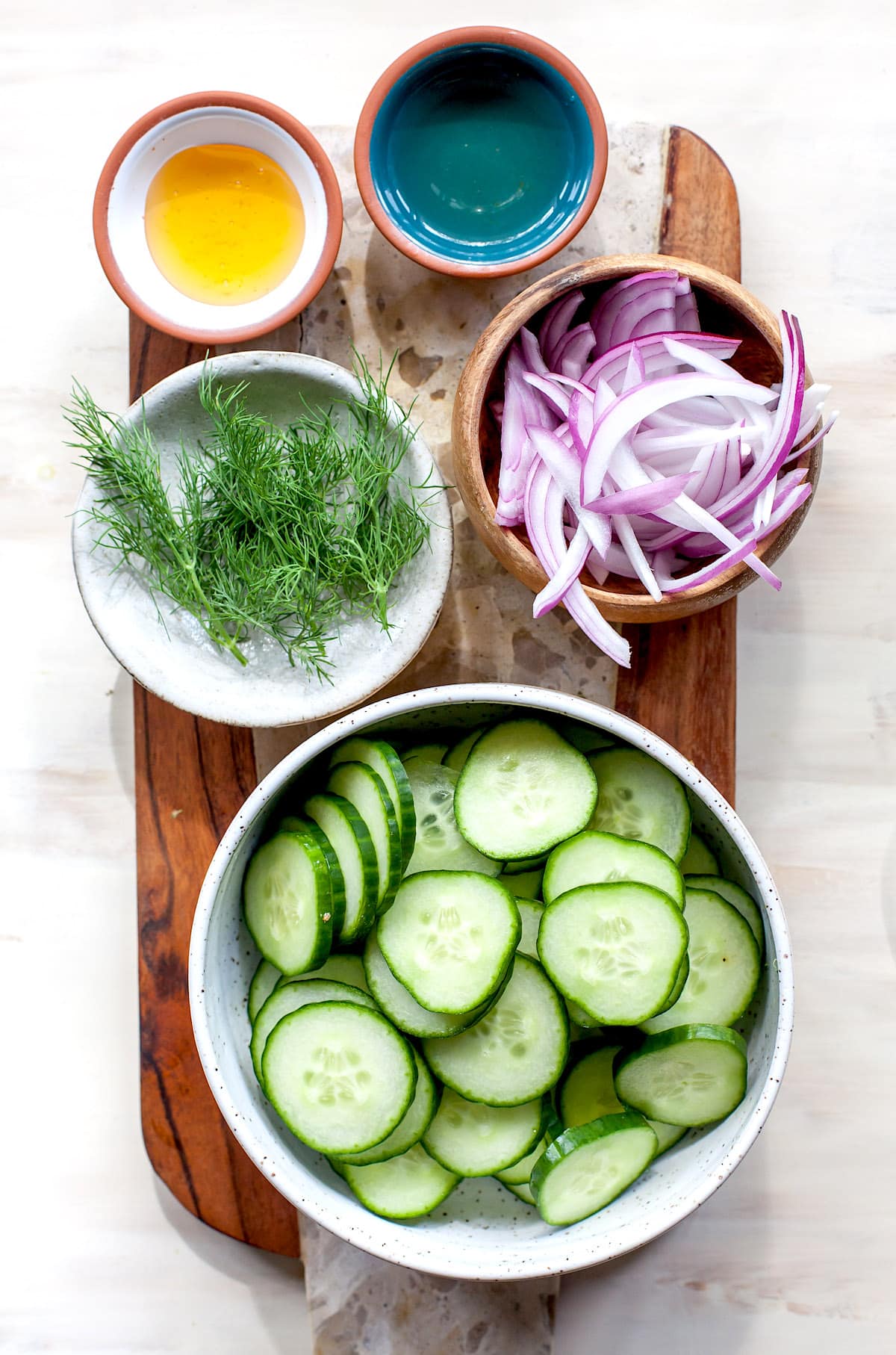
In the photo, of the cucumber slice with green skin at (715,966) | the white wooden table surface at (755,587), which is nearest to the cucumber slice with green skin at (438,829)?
the cucumber slice with green skin at (715,966)

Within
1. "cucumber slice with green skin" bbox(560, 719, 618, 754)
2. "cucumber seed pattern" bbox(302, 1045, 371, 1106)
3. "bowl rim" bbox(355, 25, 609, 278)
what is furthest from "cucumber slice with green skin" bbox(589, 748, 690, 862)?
"bowl rim" bbox(355, 25, 609, 278)

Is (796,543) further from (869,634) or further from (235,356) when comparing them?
(235,356)

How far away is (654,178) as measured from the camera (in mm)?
1213

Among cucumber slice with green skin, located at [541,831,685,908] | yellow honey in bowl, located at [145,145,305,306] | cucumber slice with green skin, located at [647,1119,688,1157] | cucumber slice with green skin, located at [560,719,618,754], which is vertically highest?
yellow honey in bowl, located at [145,145,305,306]

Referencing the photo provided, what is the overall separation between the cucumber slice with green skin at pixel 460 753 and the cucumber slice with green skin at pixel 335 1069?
0.26 metres

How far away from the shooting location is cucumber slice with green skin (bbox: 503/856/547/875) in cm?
105

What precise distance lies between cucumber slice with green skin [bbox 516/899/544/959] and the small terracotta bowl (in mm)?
679

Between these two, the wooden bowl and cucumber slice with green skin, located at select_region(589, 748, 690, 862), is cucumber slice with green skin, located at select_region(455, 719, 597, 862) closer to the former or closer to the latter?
cucumber slice with green skin, located at select_region(589, 748, 690, 862)

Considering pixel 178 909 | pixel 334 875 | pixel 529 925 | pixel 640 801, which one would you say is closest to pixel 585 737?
pixel 640 801

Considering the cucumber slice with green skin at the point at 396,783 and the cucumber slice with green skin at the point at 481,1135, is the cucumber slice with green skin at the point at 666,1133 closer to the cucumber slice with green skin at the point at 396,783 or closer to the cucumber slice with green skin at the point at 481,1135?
the cucumber slice with green skin at the point at 481,1135

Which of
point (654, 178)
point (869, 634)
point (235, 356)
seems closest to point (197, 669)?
point (235, 356)

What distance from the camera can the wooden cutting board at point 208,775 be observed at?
1.21 metres

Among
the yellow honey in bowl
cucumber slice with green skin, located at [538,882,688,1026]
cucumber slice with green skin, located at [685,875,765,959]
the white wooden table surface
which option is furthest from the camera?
the white wooden table surface

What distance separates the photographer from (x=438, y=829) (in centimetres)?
110
